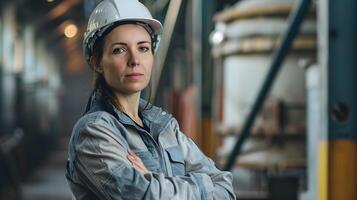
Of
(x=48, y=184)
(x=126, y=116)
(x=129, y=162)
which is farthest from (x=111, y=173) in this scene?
(x=48, y=184)

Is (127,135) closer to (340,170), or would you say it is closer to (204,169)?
(204,169)

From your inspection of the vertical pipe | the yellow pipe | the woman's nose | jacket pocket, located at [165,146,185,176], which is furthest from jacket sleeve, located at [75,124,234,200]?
Result: the vertical pipe

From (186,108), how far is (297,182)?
5.45m

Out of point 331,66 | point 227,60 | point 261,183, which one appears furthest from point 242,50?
point 331,66

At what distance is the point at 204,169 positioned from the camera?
2279 mm

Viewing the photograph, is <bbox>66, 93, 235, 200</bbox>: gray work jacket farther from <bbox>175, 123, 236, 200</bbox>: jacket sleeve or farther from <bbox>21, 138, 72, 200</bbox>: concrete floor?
<bbox>21, 138, 72, 200</bbox>: concrete floor

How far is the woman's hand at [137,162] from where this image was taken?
201cm

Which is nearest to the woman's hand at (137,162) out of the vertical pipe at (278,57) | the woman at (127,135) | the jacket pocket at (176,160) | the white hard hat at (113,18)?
the woman at (127,135)

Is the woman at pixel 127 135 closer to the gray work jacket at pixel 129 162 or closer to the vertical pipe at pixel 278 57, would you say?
the gray work jacket at pixel 129 162

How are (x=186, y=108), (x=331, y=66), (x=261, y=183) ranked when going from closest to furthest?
(x=331, y=66)
(x=261, y=183)
(x=186, y=108)

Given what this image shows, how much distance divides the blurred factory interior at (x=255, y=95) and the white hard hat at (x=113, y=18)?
1.52 feet

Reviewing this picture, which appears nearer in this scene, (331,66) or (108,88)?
(108,88)

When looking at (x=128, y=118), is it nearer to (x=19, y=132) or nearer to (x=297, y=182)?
(x=297, y=182)

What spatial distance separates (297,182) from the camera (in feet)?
20.5
